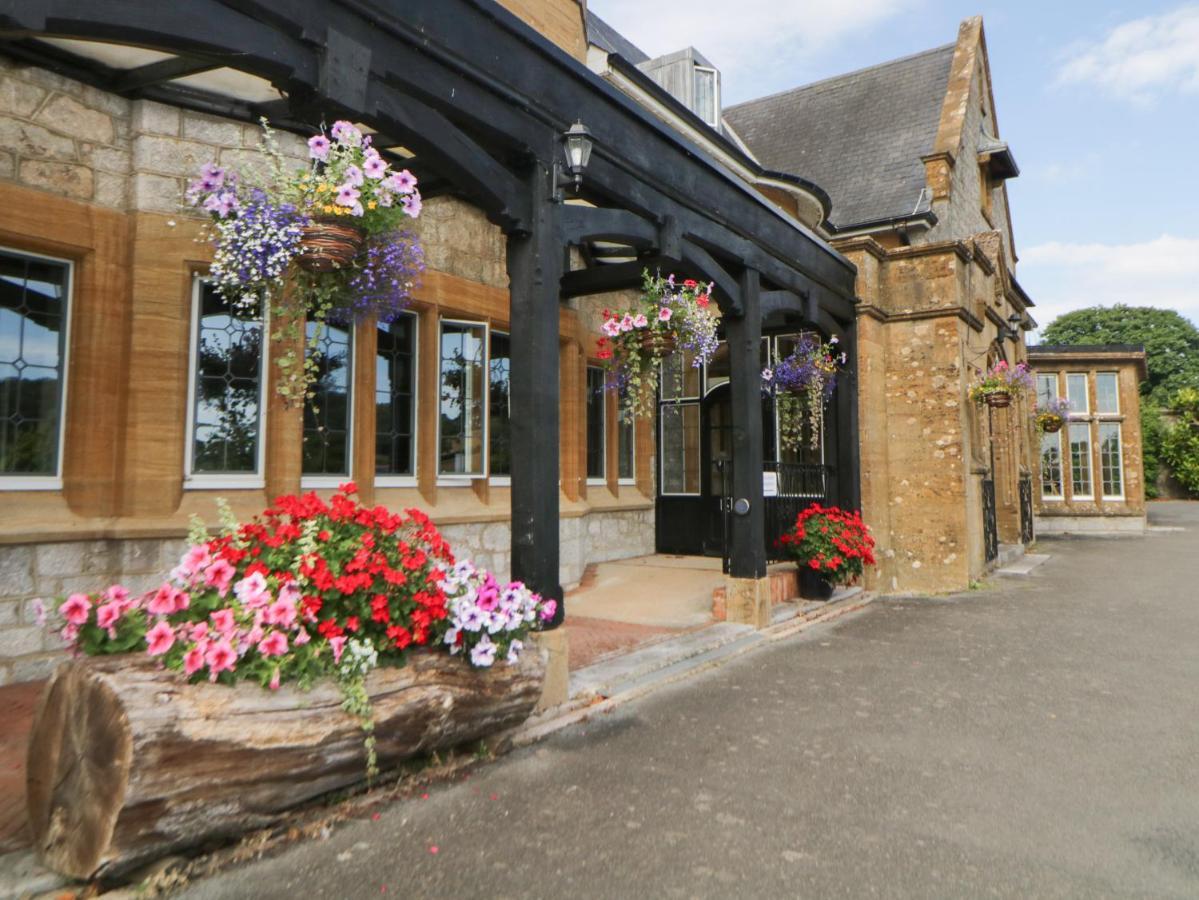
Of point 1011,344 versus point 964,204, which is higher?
point 964,204

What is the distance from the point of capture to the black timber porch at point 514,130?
330cm

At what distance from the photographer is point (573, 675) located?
527 centimetres

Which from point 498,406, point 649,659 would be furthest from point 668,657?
point 498,406

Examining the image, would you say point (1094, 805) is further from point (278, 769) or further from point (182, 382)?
point (182, 382)

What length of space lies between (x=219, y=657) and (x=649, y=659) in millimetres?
3491

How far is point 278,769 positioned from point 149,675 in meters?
0.57

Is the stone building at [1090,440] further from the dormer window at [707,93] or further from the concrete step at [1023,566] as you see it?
the dormer window at [707,93]

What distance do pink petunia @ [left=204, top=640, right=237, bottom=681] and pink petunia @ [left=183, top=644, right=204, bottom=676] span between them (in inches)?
0.8

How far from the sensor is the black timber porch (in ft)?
10.8

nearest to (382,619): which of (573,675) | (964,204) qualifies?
(573,675)

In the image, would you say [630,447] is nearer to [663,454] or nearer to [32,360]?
[663,454]

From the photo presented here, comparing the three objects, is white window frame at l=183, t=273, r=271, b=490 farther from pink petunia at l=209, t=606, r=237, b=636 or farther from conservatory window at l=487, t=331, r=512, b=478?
pink petunia at l=209, t=606, r=237, b=636

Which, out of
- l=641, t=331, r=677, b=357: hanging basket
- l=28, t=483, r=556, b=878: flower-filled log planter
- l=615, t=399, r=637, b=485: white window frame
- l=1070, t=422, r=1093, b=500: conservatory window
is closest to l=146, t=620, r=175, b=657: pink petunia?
l=28, t=483, r=556, b=878: flower-filled log planter

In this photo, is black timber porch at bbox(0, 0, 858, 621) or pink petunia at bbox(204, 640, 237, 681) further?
black timber porch at bbox(0, 0, 858, 621)
